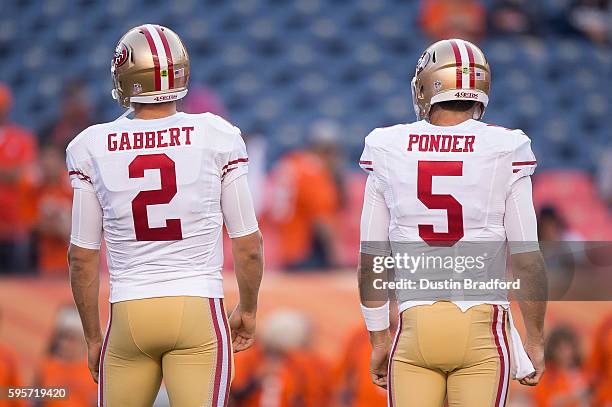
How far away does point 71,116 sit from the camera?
7.41 metres

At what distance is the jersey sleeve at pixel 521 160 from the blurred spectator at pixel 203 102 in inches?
210

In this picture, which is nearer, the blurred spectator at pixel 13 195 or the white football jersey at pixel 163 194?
the white football jersey at pixel 163 194

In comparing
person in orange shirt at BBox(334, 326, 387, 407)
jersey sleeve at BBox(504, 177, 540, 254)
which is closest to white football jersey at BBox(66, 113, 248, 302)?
jersey sleeve at BBox(504, 177, 540, 254)

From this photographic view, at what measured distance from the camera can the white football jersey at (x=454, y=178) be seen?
275cm

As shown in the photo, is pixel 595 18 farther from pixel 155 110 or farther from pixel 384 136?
pixel 155 110

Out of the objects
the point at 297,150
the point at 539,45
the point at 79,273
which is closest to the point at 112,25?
the point at 297,150

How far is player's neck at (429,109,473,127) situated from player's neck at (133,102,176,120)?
2.33 ft

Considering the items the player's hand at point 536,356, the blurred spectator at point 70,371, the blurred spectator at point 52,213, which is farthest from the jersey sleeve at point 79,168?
the blurred spectator at point 52,213

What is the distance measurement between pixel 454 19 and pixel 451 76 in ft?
18.7

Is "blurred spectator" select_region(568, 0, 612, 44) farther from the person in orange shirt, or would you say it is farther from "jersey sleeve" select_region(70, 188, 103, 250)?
"jersey sleeve" select_region(70, 188, 103, 250)

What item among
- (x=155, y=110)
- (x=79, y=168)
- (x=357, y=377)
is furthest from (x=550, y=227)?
(x=79, y=168)

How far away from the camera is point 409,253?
2.79 m

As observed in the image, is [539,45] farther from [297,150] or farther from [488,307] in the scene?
[488,307]

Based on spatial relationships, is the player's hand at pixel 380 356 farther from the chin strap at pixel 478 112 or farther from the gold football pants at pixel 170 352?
the chin strap at pixel 478 112
